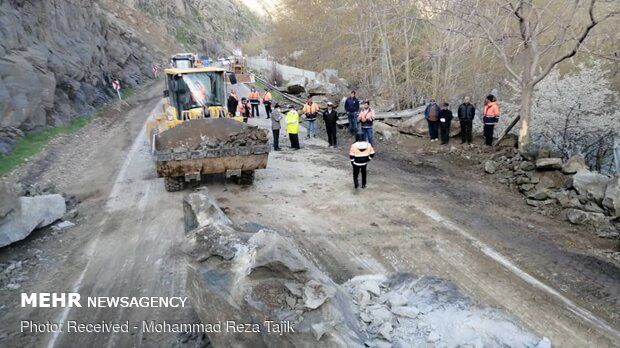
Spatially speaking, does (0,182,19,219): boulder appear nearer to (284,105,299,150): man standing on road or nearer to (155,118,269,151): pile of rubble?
(155,118,269,151): pile of rubble

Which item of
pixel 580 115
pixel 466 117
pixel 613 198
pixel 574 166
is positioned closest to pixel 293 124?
pixel 466 117

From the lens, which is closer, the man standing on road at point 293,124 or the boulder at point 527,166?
the boulder at point 527,166

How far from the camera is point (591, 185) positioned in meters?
9.60

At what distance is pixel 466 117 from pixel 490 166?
2826 mm

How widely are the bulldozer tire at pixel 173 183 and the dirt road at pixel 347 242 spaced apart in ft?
0.58

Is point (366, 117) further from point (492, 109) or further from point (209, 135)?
point (209, 135)

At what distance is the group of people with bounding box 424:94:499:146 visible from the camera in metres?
13.9

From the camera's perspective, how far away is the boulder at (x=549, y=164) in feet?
35.3

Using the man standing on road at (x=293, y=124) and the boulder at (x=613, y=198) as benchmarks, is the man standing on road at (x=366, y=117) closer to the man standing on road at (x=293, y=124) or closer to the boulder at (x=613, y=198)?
the man standing on road at (x=293, y=124)

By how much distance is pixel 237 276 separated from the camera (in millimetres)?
4891

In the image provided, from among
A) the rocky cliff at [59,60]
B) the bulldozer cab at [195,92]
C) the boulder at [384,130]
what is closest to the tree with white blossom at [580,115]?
the boulder at [384,130]

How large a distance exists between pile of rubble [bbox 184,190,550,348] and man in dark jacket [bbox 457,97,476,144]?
10098mm

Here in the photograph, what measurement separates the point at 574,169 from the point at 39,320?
35.7ft

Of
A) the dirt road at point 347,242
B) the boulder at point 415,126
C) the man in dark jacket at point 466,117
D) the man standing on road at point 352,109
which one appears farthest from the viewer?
the man standing on road at point 352,109
